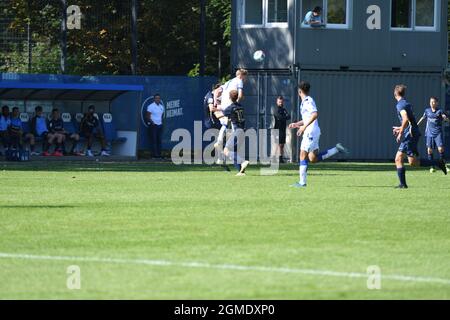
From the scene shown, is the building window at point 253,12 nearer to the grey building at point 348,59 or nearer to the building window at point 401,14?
the grey building at point 348,59

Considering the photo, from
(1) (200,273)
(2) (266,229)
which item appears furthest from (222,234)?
(1) (200,273)

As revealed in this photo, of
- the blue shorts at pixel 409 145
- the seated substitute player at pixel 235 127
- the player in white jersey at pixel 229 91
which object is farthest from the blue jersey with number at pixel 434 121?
the blue shorts at pixel 409 145

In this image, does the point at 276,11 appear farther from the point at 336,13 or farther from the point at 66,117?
the point at 66,117

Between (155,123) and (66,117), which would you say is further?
(155,123)

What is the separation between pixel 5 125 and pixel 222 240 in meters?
22.6

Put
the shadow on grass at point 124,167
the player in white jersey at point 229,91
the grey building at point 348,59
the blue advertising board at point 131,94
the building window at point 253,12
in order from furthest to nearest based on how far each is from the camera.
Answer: the building window at point 253,12 < the grey building at point 348,59 < the blue advertising board at point 131,94 < the shadow on grass at point 124,167 < the player in white jersey at point 229,91

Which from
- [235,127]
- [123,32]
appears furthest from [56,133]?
[123,32]

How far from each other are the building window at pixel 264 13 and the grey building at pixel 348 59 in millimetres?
34

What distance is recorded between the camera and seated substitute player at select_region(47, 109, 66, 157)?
3581 centimetres

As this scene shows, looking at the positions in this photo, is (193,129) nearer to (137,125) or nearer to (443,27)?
(137,125)

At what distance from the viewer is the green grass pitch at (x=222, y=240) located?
32.5 ft

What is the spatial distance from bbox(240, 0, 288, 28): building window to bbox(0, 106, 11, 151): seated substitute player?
31.4ft

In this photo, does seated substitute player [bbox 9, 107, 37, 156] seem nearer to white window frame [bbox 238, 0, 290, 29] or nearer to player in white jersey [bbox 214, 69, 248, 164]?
player in white jersey [bbox 214, 69, 248, 164]

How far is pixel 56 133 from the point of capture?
3588cm
